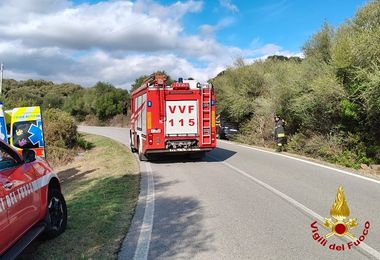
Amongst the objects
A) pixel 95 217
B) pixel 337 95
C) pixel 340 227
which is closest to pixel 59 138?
pixel 337 95

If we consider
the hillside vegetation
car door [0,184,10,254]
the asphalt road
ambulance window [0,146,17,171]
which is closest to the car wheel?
ambulance window [0,146,17,171]

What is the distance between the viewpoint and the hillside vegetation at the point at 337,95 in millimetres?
13242

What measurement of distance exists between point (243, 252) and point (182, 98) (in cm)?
982

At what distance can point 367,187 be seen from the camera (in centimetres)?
938

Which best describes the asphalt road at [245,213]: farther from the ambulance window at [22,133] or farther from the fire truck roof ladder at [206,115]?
the ambulance window at [22,133]

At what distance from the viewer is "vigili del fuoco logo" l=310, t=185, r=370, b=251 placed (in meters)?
5.10

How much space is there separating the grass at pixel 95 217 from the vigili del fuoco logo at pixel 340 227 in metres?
2.87

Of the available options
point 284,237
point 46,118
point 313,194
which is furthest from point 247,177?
point 46,118

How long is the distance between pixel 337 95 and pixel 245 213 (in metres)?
9.70

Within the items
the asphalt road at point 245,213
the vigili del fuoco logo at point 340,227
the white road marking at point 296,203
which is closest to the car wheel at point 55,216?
the asphalt road at point 245,213

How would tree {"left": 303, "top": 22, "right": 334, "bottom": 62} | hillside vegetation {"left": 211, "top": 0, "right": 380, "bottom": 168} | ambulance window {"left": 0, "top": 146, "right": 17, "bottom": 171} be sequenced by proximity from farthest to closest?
tree {"left": 303, "top": 22, "right": 334, "bottom": 62} < hillside vegetation {"left": 211, "top": 0, "right": 380, "bottom": 168} < ambulance window {"left": 0, "top": 146, "right": 17, "bottom": 171}

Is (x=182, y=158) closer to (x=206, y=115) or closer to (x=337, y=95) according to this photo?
(x=206, y=115)

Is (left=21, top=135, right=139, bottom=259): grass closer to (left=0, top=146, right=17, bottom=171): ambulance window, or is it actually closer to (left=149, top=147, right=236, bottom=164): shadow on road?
(left=0, top=146, right=17, bottom=171): ambulance window

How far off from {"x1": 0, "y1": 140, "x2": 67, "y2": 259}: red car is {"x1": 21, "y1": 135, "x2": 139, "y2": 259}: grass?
29 cm
